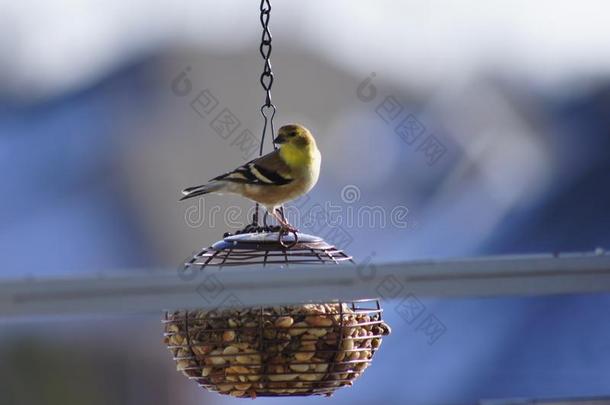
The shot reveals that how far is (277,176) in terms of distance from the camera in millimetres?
3500

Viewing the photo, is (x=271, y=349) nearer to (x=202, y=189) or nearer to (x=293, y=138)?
(x=202, y=189)

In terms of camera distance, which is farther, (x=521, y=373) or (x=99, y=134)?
(x=99, y=134)

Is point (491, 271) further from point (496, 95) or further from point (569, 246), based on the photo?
point (496, 95)

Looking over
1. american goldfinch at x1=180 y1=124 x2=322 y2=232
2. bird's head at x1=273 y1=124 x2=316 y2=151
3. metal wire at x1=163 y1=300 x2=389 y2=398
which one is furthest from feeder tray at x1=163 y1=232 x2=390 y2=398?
bird's head at x1=273 y1=124 x2=316 y2=151

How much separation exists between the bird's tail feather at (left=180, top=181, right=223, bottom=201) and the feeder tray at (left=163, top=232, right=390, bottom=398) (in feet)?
1.61

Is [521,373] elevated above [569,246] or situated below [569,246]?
below

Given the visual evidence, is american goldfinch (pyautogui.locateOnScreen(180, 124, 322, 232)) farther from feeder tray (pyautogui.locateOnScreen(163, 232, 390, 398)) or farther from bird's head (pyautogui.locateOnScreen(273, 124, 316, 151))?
feeder tray (pyautogui.locateOnScreen(163, 232, 390, 398))

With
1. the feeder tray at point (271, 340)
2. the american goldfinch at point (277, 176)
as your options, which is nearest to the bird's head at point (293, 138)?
the american goldfinch at point (277, 176)

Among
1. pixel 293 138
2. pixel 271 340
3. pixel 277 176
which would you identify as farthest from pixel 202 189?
pixel 271 340

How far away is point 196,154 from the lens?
7.38 meters

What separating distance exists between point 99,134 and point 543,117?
10.6 feet

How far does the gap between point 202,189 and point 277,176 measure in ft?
0.82

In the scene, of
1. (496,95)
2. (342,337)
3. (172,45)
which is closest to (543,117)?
(496,95)

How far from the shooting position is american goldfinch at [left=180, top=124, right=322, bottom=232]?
3477 millimetres
